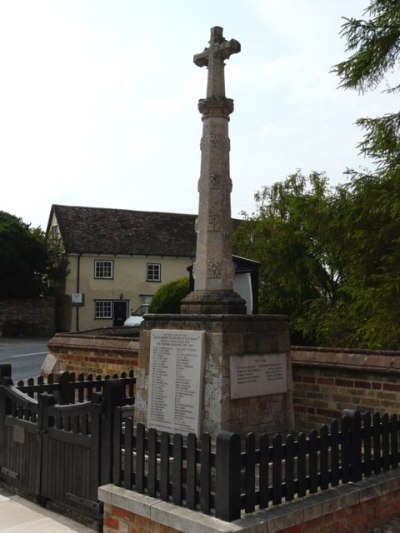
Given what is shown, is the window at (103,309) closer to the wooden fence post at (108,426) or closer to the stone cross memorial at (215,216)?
the stone cross memorial at (215,216)

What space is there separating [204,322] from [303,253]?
54.9 ft

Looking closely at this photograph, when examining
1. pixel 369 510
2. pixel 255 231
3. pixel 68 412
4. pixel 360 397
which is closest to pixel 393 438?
pixel 369 510

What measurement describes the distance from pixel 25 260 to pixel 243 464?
110ft

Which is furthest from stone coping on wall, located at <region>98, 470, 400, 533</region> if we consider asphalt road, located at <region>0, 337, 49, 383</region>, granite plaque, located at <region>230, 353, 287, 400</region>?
asphalt road, located at <region>0, 337, 49, 383</region>

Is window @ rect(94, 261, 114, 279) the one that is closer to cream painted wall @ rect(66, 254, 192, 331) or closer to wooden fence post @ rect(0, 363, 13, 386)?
cream painted wall @ rect(66, 254, 192, 331)

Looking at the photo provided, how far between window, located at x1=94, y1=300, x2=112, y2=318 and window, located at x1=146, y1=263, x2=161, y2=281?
3.16 metres

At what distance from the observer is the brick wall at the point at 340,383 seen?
22.5ft

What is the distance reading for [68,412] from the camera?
5738 mm

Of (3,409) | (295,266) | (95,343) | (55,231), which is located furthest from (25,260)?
(3,409)

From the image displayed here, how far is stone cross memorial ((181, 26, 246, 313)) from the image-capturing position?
6.68 m

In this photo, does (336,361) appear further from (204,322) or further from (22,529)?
(22,529)

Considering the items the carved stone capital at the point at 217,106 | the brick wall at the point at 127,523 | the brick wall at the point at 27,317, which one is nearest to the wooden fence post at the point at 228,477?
the brick wall at the point at 127,523

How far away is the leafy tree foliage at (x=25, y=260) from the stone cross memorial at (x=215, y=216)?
3003 cm

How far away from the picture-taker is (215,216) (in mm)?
6680
